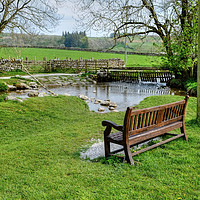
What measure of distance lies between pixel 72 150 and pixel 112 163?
Answer: 1504mm

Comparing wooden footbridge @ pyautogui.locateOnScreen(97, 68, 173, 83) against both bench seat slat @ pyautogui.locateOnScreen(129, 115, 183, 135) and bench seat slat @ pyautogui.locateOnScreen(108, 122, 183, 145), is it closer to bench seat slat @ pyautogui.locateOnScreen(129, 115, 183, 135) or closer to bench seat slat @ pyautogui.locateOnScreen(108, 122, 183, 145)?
bench seat slat @ pyautogui.locateOnScreen(129, 115, 183, 135)

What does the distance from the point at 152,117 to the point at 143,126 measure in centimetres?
61

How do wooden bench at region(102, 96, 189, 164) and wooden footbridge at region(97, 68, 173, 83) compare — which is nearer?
wooden bench at region(102, 96, 189, 164)

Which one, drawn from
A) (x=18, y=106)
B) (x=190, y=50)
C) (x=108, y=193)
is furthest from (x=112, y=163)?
(x=190, y=50)

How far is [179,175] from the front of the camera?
3.82 m

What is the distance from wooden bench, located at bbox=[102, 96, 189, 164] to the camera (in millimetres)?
4363

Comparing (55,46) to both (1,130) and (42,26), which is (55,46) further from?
(1,130)

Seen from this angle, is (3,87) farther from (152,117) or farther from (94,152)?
(152,117)

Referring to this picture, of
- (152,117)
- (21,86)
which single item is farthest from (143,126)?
(21,86)

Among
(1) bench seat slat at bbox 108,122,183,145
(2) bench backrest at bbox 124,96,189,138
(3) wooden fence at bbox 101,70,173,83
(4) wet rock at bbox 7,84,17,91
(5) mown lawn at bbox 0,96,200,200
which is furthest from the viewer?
(3) wooden fence at bbox 101,70,173,83

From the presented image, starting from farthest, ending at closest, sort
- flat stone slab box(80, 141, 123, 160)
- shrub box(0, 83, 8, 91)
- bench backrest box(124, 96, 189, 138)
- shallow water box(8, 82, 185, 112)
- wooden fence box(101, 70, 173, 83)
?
wooden fence box(101, 70, 173, 83) → shrub box(0, 83, 8, 91) → shallow water box(8, 82, 185, 112) → flat stone slab box(80, 141, 123, 160) → bench backrest box(124, 96, 189, 138)

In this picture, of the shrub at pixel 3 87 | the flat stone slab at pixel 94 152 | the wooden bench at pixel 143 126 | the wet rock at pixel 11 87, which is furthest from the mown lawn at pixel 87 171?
the wet rock at pixel 11 87

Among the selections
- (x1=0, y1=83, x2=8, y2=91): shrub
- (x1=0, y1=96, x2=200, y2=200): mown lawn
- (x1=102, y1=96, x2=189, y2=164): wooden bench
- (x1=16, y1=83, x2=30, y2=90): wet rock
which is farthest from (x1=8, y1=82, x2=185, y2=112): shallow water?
Result: (x1=102, y1=96, x2=189, y2=164): wooden bench

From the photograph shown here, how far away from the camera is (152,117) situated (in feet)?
17.4
